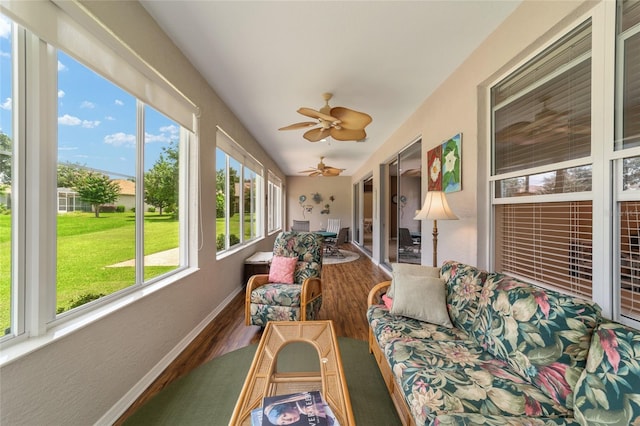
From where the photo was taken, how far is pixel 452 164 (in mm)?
2504

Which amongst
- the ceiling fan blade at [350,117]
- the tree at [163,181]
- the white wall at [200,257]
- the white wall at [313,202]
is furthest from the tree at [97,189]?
the white wall at [313,202]

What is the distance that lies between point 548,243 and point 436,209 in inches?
29.6

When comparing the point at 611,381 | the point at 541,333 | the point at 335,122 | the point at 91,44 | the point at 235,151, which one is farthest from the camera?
the point at 235,151

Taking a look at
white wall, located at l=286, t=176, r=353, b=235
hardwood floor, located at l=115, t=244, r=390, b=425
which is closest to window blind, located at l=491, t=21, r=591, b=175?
hardwood floor, located at l=115, t=244, r=390, b=425

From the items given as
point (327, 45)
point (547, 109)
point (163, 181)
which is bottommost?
point (163, 181)

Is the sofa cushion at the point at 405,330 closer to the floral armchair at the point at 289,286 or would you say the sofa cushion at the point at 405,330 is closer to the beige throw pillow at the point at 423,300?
the beige throw pillow at the point at 423,300

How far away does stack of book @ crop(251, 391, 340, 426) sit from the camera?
0.98 meters

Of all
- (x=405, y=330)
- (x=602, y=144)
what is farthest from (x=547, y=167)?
(x=405, y=330)

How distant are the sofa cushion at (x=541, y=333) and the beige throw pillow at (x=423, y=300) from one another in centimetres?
32

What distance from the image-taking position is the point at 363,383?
1.82 meters

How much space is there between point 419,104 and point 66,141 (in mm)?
3498

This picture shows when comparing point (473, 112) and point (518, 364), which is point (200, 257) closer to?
point (518, 364)

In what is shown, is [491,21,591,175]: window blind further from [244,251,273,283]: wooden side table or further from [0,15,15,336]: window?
[244,251,273,283]: wooden side table

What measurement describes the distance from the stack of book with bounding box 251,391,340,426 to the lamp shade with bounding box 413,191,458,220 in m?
1.62
